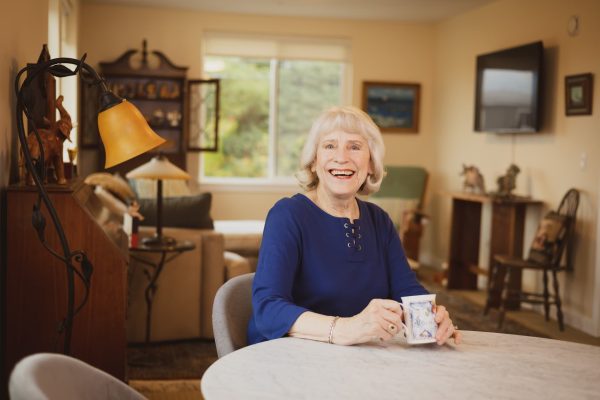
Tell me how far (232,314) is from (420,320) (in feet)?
1.75

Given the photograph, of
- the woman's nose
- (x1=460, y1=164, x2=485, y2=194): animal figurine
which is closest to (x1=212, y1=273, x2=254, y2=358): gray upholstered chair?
the woman's nose

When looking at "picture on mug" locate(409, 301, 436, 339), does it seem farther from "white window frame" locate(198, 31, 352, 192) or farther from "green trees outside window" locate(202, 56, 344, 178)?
"green trees outside window" locate(202, 56, 344, 178)

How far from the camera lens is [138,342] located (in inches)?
180

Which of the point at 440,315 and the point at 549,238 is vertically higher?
the point at 440,315

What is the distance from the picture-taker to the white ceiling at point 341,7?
23.5 feet

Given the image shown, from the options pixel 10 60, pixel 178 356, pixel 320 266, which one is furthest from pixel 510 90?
pixel 320 266

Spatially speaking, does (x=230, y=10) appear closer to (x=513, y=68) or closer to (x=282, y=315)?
(x=513, y=68)

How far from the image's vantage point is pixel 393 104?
8359mm

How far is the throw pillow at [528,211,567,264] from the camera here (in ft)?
17.4

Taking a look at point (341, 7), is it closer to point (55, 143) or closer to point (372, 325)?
point (55, 143)

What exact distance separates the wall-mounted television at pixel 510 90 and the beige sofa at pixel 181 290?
114 inches

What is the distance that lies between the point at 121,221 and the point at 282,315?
2.95m

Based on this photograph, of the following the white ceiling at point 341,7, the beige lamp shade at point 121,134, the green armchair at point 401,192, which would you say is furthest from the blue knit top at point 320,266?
the green armchair at point 401,192

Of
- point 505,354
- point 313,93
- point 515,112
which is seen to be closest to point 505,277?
point 515,112
